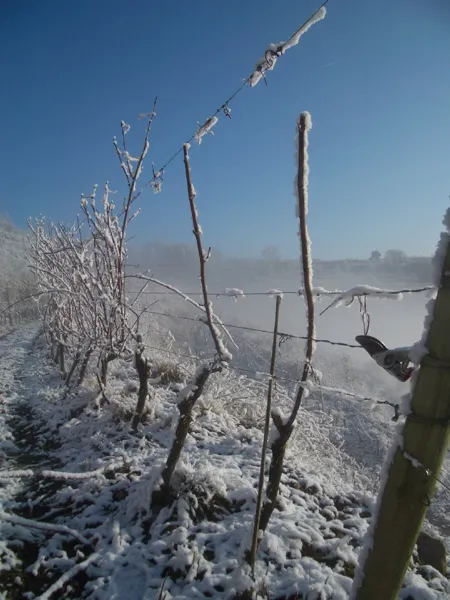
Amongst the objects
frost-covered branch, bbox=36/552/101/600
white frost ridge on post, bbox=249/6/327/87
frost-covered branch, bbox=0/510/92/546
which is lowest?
frost-covered branch, bbox=0/510/92/546

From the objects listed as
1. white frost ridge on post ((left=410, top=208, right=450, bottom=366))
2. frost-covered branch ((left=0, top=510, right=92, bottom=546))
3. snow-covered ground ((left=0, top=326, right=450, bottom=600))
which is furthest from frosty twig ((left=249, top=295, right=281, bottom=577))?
frost-covered branch ((left=0, top=510, right=92, bottom=546))

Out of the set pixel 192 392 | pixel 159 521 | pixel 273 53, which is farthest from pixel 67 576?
pixel 273 53

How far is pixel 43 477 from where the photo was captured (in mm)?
4992

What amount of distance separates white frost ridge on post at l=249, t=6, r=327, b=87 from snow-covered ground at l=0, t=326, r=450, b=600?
13.4ft

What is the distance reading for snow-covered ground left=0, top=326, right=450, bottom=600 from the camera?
10.2 feet

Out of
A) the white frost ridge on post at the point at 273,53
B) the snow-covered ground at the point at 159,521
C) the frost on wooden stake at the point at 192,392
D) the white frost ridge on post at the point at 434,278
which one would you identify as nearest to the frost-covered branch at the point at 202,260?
the frost on wooden stake at the point at 192,392

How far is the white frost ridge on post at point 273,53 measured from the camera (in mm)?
2072

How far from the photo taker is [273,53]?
2.38m

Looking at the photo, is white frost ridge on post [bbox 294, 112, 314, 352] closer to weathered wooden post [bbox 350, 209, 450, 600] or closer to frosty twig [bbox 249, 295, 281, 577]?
frosty twig [bbox 249, 295, 281, 577]

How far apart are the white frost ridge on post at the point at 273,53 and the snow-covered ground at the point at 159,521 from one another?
13.4ft

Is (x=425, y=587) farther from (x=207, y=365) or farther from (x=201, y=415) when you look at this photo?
(x=201, y=415)

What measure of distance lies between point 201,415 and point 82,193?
18.0ft

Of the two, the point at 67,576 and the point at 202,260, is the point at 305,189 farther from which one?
the point at 67,576

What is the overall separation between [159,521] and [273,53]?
5.01 m
